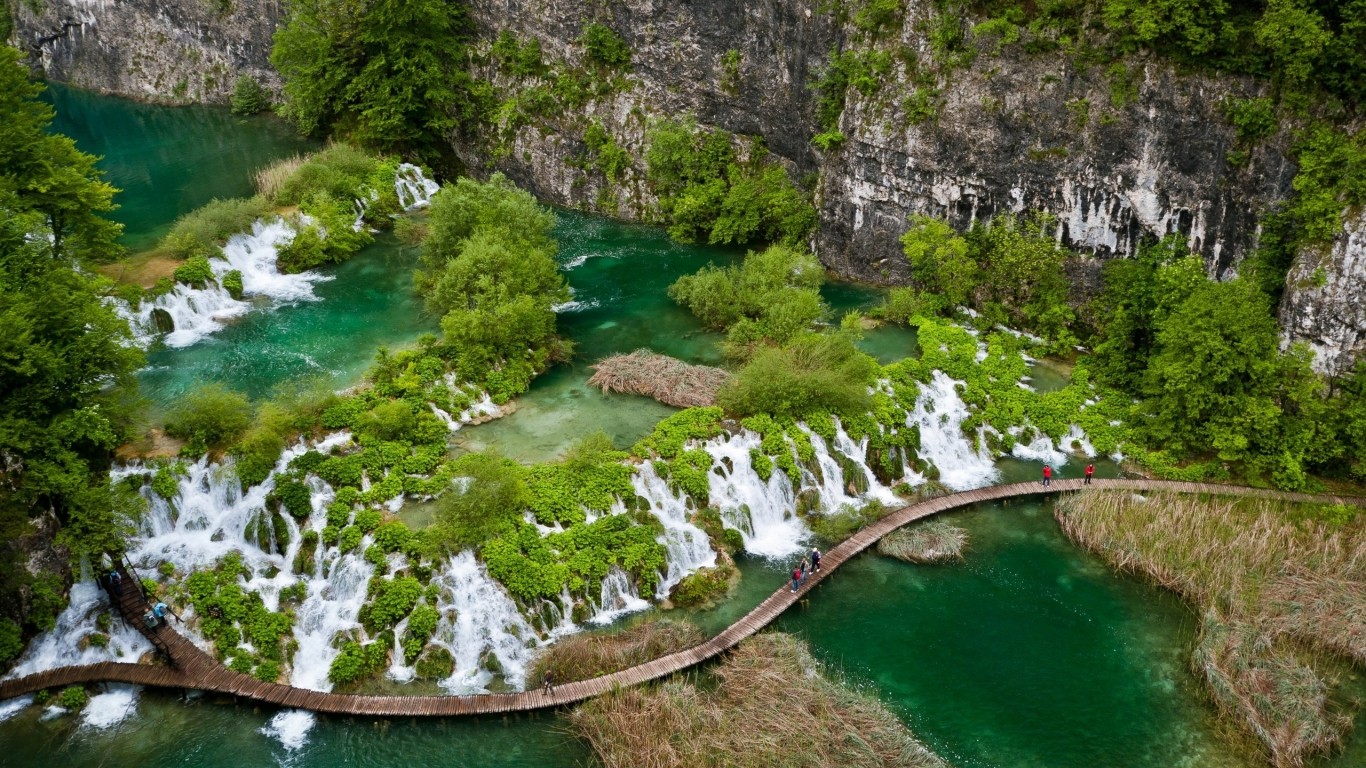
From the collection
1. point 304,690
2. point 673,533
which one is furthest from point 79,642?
point 673,533

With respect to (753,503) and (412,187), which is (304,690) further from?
(412,187)

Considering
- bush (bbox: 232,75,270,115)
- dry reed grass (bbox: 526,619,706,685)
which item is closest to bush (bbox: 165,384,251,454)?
dry reed grass (bbox: 526,619,706,685)

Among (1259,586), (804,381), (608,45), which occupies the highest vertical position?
(608,45)

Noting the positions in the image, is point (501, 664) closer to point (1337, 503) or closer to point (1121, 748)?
point (1121, 748)

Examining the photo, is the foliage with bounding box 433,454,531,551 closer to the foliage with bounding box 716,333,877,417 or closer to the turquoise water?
the foliage with bounding box 716,333,877,417

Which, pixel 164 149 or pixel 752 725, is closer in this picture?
pixel 752 725

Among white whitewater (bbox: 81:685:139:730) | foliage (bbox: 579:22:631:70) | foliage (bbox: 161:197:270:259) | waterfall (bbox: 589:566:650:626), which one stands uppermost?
foliage (bbox: 579:22:631:70)

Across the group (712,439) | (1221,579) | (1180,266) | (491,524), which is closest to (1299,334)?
(1180,266)
